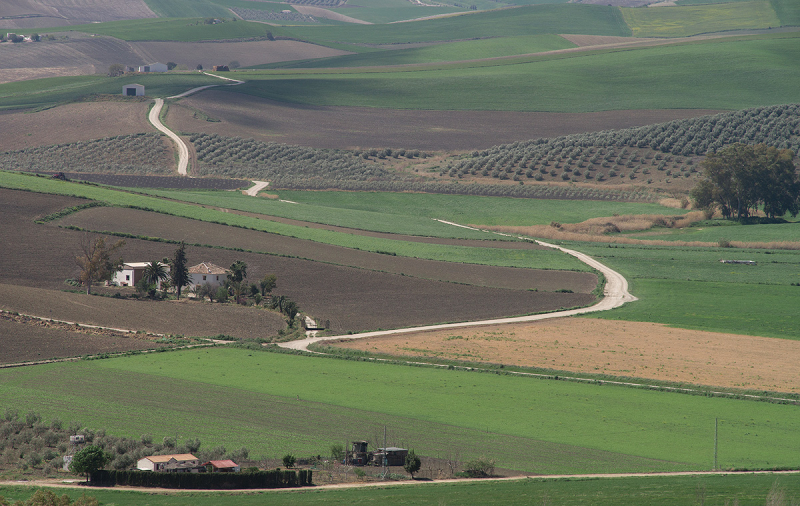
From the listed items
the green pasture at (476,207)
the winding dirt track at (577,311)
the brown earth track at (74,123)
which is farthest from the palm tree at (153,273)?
the brown earth track at (74,123)

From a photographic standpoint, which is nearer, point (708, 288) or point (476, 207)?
point (708, 288)

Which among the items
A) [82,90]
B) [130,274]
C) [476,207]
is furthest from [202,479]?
[82,90]

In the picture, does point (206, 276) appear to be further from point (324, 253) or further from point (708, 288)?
point (708, 288)

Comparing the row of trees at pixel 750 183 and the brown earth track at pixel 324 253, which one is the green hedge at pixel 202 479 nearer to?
the brown earth track at pixel 324 253

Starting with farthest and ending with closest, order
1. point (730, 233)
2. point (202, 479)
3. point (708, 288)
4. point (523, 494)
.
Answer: point (730, 233) < point (708, 288) < point (202, 479) < point (523, 494)

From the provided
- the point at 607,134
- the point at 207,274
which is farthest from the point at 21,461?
the point at 607,134

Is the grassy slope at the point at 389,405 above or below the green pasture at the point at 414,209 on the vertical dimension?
below
